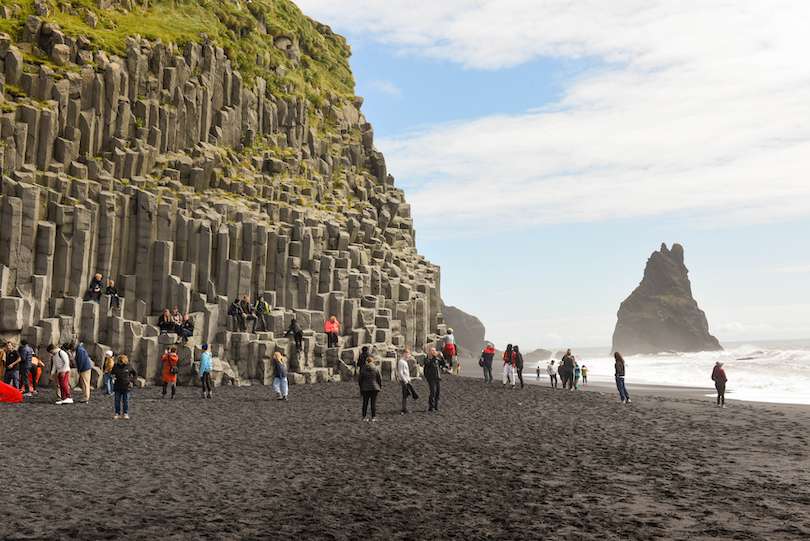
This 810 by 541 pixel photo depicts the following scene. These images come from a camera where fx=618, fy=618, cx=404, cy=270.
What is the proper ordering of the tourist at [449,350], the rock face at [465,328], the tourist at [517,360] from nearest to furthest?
the tourist at [517,360] → the tourist at [449,350] → the rock face at [465,328]

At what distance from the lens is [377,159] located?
50469 mm

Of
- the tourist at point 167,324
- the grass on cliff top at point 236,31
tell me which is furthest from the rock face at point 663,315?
the tourist at point 167,324

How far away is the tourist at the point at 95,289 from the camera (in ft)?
92.3

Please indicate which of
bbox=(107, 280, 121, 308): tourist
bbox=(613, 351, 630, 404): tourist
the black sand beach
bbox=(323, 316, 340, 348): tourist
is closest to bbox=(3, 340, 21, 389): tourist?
the black sand beach

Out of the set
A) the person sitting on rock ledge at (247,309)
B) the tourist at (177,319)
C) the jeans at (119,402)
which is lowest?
the jeans at (119,402)

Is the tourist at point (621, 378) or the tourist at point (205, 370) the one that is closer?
the tourist at point (205, 370)

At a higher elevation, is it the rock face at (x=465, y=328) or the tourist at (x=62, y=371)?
the rock face at (x=465, y=328)

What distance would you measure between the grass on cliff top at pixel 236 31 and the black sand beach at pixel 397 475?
24423 mm

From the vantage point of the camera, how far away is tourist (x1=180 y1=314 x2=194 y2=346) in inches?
1107

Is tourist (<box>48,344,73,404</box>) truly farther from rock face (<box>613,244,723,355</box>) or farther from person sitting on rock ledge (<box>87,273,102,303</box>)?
rock face (<box>613,244,723,355</box>)

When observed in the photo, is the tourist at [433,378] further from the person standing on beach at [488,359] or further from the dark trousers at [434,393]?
the person standing on beach at [488,359]

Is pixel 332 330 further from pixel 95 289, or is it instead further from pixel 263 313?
pixel 95 289

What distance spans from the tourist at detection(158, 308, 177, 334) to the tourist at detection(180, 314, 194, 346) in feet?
1.39

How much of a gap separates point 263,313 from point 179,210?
277 inches
